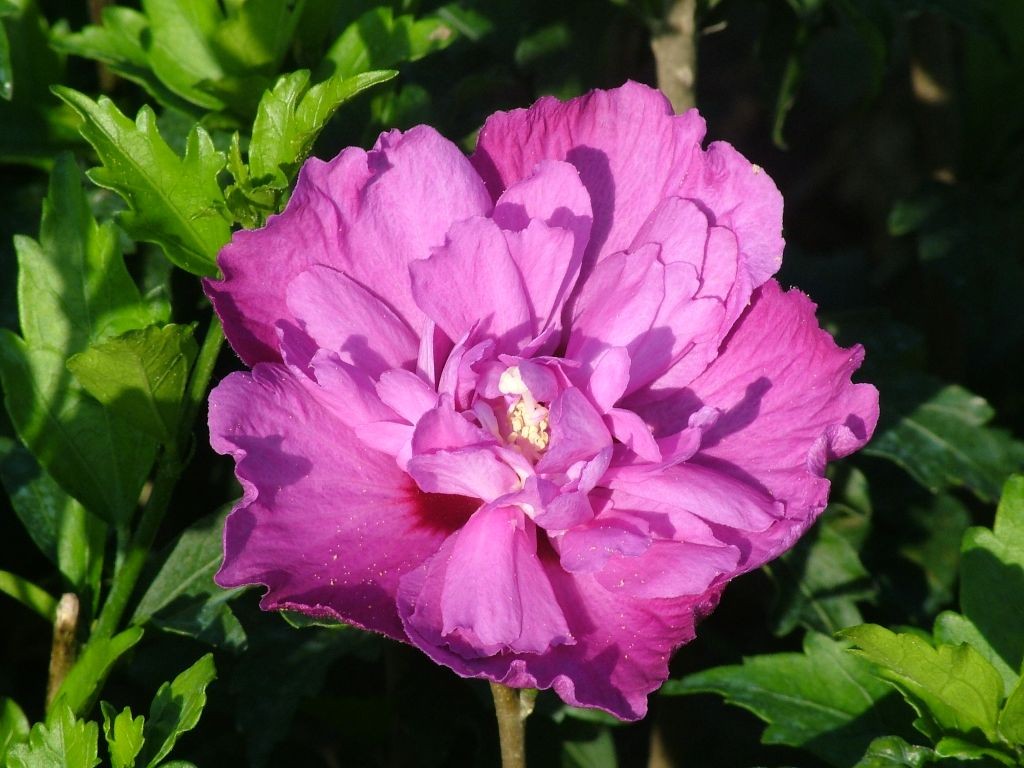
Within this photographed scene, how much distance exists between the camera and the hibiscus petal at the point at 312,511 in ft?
2.82

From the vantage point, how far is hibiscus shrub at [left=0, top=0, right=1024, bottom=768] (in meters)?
0.89

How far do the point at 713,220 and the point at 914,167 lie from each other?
4.23ft

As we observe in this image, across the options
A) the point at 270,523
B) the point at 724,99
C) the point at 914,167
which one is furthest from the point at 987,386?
the point at 724,99

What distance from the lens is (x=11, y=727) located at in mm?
1051

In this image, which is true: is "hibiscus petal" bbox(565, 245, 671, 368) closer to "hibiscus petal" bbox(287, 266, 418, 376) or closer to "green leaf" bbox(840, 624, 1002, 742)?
"hibiscus petal" bbox(287, 266, 418, 376)

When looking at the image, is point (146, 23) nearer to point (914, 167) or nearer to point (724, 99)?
point (914, 167)

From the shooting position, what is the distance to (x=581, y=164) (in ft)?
3.41

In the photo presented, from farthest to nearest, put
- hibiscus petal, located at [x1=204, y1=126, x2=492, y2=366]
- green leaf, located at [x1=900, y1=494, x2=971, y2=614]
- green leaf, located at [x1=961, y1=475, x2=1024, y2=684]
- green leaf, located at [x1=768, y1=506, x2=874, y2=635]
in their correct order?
1. green leaf, located at [x1=900, y1=494, x2=971, y2=614]
2. green leaf, located at [x1=768, y1=506, x2=874, y2=635]
3. green leaf, located at [x1=961, y1=475, x2=1024, y2=684]
4. hibiscus petal, located at [x1=204, y1=126, x2=492, y2=366]

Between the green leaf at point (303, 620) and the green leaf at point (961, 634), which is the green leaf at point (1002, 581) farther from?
the green leaf at point (303, 620)

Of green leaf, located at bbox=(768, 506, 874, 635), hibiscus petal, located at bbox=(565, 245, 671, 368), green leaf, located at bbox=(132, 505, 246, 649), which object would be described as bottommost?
green leaf, located at bbox=(768, 506, 874, 635)

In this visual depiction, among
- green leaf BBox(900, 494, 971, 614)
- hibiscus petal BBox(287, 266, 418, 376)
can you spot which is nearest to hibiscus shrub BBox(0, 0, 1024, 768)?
hibiscus petal BBox(287, 266, 418, 376)

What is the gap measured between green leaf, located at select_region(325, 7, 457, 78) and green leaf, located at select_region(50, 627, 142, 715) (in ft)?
1.76

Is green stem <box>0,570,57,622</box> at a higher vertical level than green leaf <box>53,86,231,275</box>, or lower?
lower

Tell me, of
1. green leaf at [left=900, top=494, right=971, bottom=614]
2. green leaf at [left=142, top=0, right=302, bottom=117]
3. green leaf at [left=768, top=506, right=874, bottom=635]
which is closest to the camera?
green leaf at [left=142, top=0, right=302, bottom=117]
